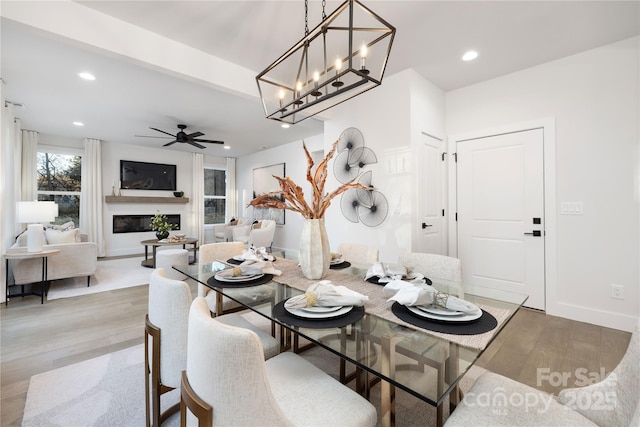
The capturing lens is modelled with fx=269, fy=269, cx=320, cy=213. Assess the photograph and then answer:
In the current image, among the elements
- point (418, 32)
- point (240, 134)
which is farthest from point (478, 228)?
point (240, 134)

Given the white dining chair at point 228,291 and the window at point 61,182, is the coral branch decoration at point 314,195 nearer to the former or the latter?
the white dining chair at point 228,291

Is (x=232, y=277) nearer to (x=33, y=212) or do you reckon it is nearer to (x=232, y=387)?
(x=232, y=387)

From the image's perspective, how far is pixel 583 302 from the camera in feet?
8.79

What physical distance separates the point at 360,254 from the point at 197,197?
6.36m

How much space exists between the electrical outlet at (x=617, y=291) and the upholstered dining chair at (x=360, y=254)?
2.34 metres

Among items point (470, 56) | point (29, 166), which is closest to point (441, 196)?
point (470, 56)

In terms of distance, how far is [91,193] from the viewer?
5.91 m

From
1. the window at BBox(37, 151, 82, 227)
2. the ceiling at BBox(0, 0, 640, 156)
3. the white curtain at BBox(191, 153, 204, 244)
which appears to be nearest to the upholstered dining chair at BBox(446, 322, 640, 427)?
the ceiling at BBox(0, 0, 640, 156)

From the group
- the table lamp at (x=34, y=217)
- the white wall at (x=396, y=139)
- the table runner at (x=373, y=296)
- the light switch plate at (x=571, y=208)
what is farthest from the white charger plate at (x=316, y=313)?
the table lamp at (x=34, y=217)

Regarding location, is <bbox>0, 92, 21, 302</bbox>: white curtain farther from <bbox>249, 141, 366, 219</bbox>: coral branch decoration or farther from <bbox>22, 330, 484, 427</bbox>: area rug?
<bbox>249, 141, 366, 219</bbox>: coral branch decoration

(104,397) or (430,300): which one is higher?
(430,300)

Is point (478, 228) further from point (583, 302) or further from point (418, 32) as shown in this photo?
point (418, 32)

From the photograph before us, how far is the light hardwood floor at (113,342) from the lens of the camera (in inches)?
73.6

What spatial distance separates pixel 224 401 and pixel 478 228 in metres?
3.42
